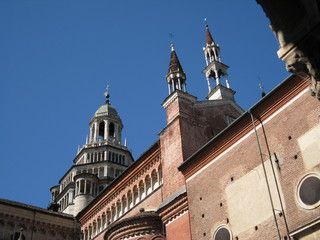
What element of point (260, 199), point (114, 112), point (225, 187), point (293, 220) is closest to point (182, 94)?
point (225, 187)

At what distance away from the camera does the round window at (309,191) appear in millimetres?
12984

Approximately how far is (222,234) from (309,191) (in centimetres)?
429

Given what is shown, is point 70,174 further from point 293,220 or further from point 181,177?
point 293,220

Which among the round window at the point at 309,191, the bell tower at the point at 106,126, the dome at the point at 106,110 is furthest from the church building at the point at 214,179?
the dome at the point at 106,110

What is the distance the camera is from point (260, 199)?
14.9m

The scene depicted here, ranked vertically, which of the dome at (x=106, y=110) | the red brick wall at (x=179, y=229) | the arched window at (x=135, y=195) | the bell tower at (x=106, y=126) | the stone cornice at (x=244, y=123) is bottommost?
the red brick wall at (x=179, y=229)

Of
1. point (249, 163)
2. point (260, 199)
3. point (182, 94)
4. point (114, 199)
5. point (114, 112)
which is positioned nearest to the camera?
point (260, 199)

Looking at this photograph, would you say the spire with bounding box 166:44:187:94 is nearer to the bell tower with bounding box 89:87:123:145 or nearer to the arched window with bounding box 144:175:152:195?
the arched window with bounding box 144:175:152:195

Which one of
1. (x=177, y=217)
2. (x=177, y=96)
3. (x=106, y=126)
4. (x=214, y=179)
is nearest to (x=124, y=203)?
(x=177, y=217)

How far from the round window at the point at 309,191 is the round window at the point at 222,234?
3.56 m

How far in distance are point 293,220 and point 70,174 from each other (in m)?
31.9

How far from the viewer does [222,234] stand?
16109 mm

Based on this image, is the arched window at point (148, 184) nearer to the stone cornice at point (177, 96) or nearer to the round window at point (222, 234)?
the stone cornice at point (177, 96)

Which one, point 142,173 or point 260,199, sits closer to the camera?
point 260,199
